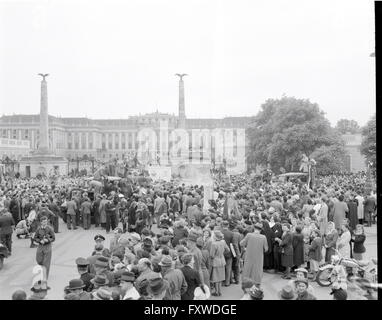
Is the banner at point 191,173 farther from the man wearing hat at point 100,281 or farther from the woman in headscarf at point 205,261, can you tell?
the man wearing hat at point 100,281

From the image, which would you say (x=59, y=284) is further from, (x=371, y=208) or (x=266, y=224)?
(x=371, y=208)

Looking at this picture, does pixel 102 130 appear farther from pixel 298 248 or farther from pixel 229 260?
pixel 229 260

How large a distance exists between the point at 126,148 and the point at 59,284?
12178cm

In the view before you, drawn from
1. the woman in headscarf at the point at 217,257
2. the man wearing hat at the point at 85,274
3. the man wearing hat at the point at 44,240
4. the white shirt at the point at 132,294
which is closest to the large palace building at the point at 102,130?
the man wearing hat at the point at 44,240

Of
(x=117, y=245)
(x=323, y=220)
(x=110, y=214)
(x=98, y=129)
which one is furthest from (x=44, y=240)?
(x=98, y=129)

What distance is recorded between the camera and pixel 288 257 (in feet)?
36.3

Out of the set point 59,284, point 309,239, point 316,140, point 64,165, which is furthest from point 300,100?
point 59,284

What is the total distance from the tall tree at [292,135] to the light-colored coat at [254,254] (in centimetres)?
3427

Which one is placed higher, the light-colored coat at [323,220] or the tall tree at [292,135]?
the tall tree at [292,135]

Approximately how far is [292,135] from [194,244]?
1415 inches

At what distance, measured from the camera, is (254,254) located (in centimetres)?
973

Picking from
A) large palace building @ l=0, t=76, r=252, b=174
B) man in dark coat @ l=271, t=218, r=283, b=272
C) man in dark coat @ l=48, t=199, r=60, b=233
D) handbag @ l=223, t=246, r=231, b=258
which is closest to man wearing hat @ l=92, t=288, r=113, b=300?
handbag @ l=223, t=246, r=231, b=258

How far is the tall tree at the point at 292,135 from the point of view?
143 feet

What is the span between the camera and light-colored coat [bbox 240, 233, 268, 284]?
9711mm
